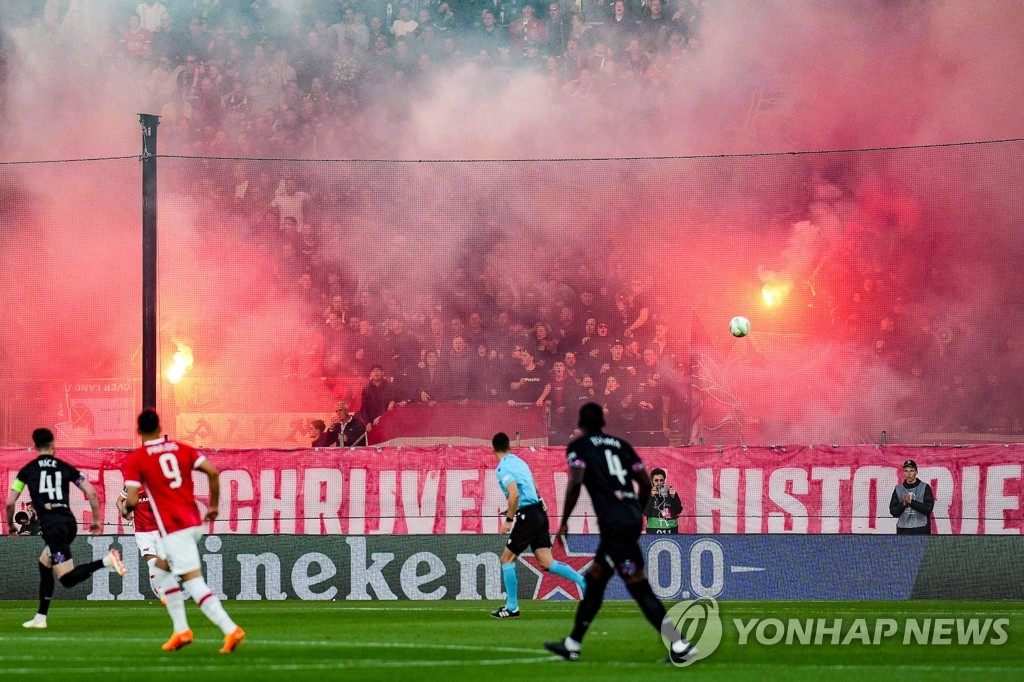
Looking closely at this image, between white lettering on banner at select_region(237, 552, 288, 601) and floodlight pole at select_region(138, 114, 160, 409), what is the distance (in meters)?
4.37

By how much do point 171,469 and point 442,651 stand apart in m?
2.58

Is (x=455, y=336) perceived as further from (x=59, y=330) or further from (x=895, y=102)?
(x=895, y=102)

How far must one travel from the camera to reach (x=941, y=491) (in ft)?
66.3

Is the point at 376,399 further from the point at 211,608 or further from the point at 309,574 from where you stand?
the point at 211,608

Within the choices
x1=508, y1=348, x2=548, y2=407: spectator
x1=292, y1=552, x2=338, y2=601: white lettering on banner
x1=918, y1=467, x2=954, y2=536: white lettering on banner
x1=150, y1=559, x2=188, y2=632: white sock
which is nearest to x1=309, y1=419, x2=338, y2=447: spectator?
x1=508, y1=348, x2=548, y2=407: spectator

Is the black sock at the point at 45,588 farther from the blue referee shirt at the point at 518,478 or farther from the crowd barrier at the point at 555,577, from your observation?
the blue referee shirt at the point at 518,478

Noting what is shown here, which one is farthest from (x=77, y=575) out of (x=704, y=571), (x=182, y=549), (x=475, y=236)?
(x=475, y=236)

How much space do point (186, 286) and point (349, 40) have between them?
651cm

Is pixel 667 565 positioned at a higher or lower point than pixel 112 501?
lower

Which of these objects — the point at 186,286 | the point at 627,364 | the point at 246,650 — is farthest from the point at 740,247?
the point at 246,650

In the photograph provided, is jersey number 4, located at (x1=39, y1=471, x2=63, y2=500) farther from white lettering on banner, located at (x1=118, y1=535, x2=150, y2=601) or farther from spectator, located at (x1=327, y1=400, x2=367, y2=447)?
spectator, located at (x1=327, y1=400, x2=367, y2=447)

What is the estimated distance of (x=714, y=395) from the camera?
28.6m

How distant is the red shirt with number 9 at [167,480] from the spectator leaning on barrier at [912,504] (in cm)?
1060

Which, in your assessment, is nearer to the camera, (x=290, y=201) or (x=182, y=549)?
(x=182, y=549)
